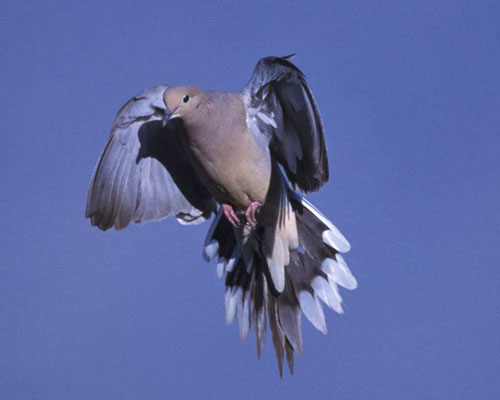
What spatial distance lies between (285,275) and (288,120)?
125 cm

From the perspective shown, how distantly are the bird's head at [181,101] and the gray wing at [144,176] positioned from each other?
0.39 meters

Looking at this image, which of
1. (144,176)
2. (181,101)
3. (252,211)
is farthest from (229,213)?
(181,101)

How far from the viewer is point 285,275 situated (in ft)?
17.0

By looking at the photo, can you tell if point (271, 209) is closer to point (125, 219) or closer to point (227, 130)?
point (227, 130)

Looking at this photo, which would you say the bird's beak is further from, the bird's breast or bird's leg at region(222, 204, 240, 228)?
bird's leg at region(222, 204, 240, 228)

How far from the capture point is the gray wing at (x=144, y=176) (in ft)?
15.8

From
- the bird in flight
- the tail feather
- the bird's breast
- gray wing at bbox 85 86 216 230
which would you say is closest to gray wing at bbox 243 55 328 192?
the bird in flight

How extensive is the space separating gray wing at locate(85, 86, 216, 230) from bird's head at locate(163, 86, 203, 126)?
0.39 metres

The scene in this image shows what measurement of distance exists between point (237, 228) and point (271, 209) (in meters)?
0.28

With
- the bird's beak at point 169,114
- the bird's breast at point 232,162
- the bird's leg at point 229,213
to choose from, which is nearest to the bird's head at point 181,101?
the bird's beak at point 169,114

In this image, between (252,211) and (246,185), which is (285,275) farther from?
(246,185)

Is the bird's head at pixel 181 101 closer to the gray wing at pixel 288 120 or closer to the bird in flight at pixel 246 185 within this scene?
the bird in flight at pixel 246 185

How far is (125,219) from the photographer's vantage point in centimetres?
489

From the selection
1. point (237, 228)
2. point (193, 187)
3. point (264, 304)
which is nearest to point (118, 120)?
point (193, 187)
